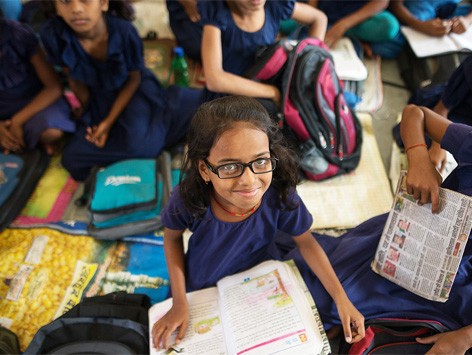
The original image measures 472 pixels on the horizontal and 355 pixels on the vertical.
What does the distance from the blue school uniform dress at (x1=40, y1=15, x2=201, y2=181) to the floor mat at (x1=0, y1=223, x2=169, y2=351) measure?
15.2 inches

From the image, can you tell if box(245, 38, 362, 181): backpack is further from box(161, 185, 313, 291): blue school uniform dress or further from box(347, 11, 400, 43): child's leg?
box(347, 11, 400, 43): child's leg

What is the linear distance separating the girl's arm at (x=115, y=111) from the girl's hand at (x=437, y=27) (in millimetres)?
1697

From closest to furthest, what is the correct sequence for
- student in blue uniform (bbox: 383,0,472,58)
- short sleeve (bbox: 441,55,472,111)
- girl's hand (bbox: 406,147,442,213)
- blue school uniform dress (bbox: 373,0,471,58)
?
girl's hand (bbox: 406,147,442,213), short sleeve (bbox: 441,55,472,111), student in blue uniform (bbox: 383,0,472,58), blue school uniform dress (bbox: 373,0,471,58)

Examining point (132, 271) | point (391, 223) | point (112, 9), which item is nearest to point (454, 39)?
point (391, 223)

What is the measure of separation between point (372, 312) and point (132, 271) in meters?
0.92

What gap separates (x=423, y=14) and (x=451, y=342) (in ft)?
6.65

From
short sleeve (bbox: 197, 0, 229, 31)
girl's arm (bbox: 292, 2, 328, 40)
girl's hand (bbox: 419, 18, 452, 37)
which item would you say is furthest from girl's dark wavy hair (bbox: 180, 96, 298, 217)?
girl's hand (bbox: 419, 18, 452, 37)

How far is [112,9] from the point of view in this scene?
165 centimetres

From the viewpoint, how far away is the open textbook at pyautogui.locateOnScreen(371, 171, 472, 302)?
90 cm

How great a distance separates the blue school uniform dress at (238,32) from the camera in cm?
142

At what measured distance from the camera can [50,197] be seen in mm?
1701

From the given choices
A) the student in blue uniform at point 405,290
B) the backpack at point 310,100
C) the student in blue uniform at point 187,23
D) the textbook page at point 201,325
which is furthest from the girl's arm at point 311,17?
the textbook page at point 201,325

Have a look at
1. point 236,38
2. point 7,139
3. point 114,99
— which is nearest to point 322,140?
point 236,38

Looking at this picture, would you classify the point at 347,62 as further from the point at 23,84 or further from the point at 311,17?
the point at 23,84
